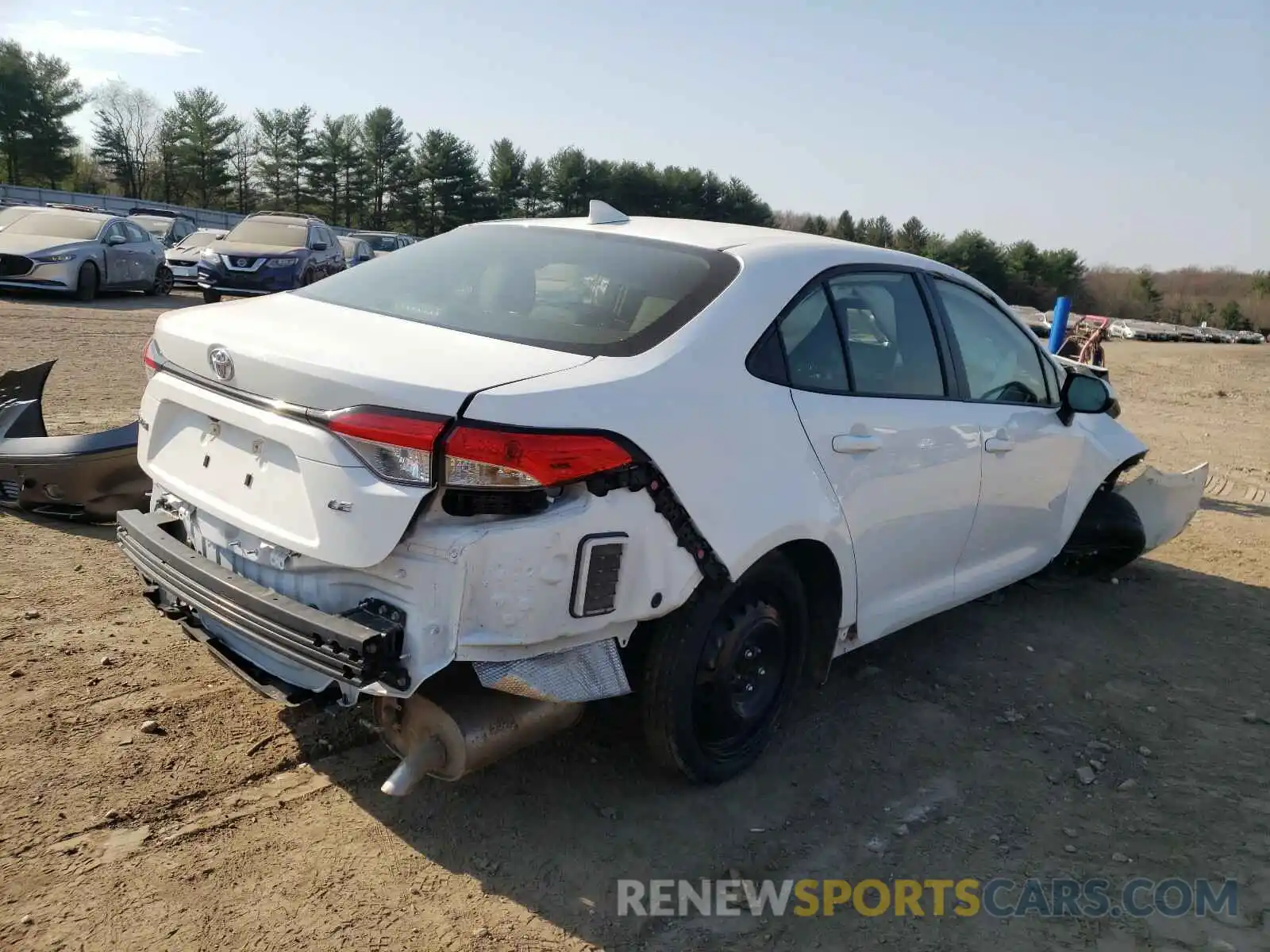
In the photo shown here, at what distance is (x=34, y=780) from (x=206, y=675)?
0.78 m

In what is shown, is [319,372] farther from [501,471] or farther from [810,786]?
[810,786]

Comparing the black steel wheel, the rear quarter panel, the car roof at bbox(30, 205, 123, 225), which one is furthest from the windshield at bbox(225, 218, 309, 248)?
the rear quarter panel

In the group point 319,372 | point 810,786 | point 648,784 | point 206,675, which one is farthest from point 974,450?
point 206,675

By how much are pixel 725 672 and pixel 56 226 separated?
1745 cm

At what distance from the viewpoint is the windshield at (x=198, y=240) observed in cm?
2170

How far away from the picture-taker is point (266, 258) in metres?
17.0

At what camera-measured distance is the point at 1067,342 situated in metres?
10.7

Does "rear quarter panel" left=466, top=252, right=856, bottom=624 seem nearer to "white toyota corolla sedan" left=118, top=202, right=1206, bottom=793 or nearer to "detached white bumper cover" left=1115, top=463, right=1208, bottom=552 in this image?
"white toyota corolla sedan" left=118, top=202, right=1206, bottom=793

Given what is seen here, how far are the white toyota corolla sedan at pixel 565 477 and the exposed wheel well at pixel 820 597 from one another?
1 centimetres

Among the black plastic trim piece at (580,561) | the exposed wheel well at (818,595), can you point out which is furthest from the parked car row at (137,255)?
the black plastic trim piece at (580,561)

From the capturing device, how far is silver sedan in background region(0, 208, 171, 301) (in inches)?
627

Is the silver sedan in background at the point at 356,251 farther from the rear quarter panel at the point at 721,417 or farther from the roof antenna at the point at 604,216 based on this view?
the rear quarter panel at the point at 721,417

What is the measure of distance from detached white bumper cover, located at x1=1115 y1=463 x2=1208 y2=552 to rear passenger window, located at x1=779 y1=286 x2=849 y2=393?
3.31 metres

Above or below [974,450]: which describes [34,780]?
below
